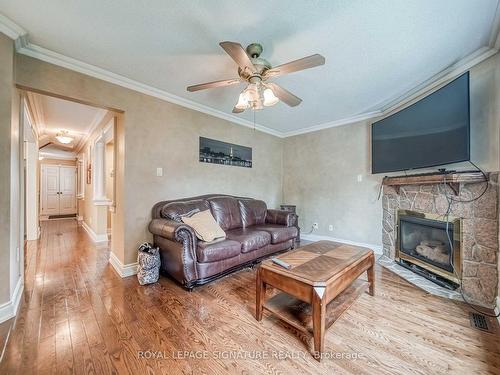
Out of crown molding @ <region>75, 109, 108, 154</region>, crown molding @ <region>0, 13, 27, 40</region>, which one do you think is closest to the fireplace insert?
crown molding @ <region>0, 13, 27, 40</region>

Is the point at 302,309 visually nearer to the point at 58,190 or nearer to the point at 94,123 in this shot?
the point at 94,123

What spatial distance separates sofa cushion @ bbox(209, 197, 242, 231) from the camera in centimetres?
326

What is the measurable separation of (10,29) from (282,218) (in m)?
3.70

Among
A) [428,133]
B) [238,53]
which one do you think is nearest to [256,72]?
[238,53]

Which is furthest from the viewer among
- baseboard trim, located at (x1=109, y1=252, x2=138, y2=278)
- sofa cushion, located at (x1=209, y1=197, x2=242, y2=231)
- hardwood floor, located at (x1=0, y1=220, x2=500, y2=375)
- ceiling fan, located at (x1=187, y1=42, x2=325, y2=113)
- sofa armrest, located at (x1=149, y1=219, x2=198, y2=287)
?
sofa cushion, located at (x1=209, y1=197, x2=242, y2=231)

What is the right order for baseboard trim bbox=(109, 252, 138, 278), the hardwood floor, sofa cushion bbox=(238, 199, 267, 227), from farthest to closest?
sofa cushion bbox=(238, 199, 267, 227), baseboard trim bbox=(109, 252, 138, 278), the hardwood floor

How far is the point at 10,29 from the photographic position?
1733 millimetres

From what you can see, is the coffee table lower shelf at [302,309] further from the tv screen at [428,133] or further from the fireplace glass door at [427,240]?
the tv screen at [428,133]

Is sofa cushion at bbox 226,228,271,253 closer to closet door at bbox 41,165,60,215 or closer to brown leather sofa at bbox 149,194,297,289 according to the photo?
brown leather sofa at bbox 149,194,297,289

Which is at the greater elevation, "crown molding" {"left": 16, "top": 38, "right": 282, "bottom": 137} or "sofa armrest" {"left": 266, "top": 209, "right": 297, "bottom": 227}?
"crown molding" {"left": 16, "top": 38, "right": 282, "bottom": 137}

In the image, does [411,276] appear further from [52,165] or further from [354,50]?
[52,165]

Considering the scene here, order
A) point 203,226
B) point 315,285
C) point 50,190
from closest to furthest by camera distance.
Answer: point 315,285
point 203,226
point 50,190

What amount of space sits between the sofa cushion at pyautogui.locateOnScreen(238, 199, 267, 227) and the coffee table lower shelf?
1.79 meters

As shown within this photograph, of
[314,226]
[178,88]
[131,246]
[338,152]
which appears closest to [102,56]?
[178,88]
